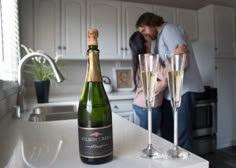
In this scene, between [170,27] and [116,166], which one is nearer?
[116,166]

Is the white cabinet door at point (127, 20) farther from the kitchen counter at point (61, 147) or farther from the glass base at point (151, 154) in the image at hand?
the glass base at point (151, 154)

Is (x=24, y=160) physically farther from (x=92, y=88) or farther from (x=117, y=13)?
(x=117, y=13)

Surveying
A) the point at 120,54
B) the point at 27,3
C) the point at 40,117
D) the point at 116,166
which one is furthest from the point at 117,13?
the point at 116,166

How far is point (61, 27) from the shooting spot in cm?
226

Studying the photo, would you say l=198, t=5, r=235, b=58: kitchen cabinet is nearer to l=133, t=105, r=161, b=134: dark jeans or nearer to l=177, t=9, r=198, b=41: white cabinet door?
l=177, t=9, r=198, b=41: white cabinet door

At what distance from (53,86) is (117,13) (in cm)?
117

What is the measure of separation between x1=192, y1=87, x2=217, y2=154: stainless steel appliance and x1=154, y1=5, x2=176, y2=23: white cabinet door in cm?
104

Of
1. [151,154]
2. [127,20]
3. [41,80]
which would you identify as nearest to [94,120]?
[151,154]

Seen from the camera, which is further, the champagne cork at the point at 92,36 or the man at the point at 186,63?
the man at the point at 186,63

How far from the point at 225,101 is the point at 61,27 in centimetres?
229

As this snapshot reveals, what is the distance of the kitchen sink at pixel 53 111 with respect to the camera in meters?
1.33

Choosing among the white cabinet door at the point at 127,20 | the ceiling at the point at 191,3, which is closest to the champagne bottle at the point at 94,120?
the white cabinet door at the point at 127,20

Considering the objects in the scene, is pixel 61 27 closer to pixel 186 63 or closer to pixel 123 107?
pixel 123 107

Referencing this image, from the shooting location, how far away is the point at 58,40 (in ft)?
7.37
